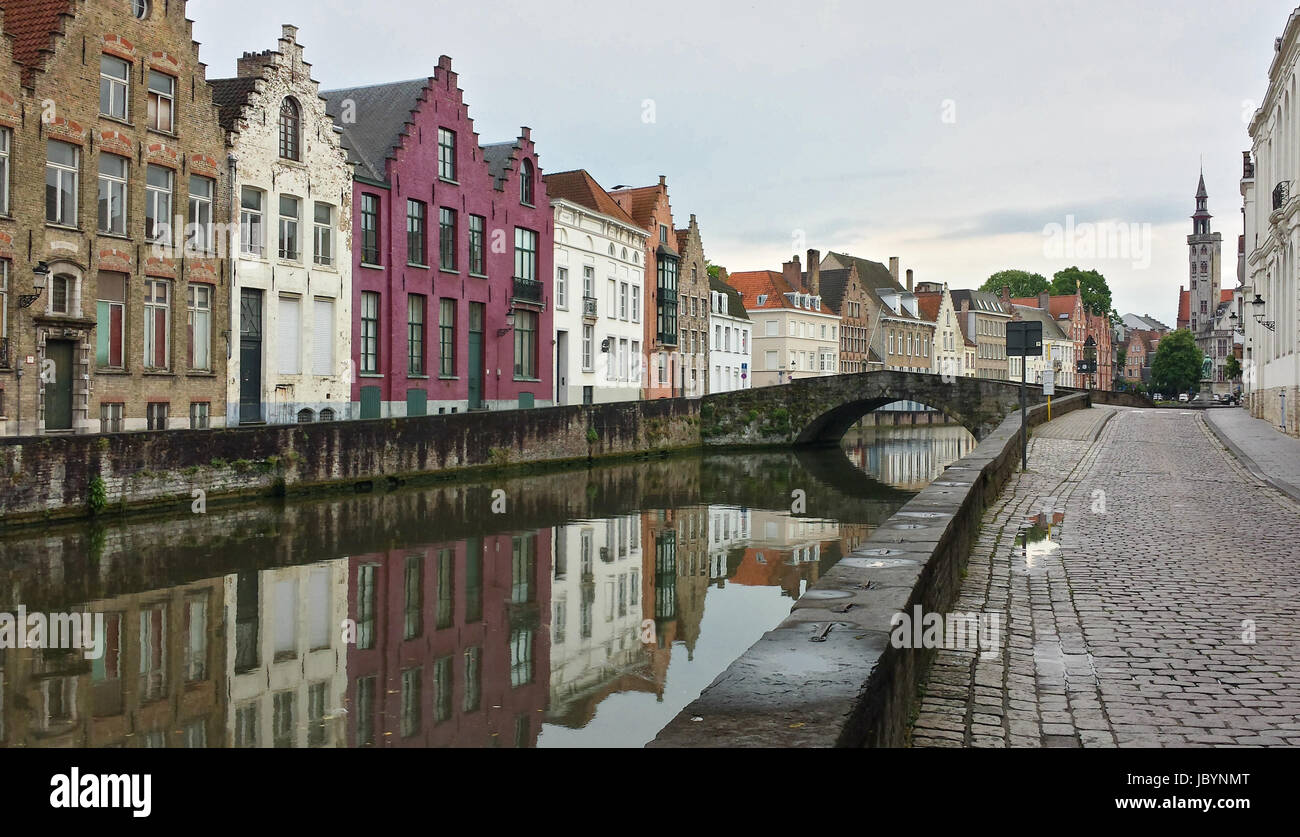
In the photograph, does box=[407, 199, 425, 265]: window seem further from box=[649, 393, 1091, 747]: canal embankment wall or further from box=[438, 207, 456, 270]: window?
box=[649, 393, 1091, 747]: canal embankment wall

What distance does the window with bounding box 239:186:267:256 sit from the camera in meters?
25.4

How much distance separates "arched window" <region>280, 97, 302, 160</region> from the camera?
87.5 ft

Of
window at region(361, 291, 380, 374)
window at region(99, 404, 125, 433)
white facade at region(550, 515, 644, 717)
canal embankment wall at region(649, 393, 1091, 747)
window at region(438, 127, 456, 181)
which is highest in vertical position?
window at region(438, 127, 456, 181)

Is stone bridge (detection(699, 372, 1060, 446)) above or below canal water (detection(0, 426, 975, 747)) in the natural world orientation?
above

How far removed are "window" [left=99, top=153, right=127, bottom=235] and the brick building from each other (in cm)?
3

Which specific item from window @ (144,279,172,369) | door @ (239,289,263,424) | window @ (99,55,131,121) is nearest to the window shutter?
door @ (239,289,263,424)

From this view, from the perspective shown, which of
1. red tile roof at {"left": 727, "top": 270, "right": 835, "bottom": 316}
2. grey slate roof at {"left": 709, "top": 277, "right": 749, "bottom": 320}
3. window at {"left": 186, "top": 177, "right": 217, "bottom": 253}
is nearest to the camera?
window at {"left": 186, "top": 177, "right": 217, "bottom": 253}

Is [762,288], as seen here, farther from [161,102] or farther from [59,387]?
[59,387]

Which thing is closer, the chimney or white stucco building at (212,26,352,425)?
white stucco building at (212,26,352,425)

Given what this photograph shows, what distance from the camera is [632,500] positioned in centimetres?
2244

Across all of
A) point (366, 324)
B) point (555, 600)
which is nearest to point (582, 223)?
point (366, 324)

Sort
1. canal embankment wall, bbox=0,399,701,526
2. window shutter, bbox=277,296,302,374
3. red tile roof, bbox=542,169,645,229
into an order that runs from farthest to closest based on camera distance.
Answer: red tile roof, bbox=542,169,645,229 → window shutter, bbox=277,296,302,374 → canal embankment wall, bbox=0,399,701,526

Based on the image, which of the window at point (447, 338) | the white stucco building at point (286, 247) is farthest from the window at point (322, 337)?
the window at point (447, 338)
